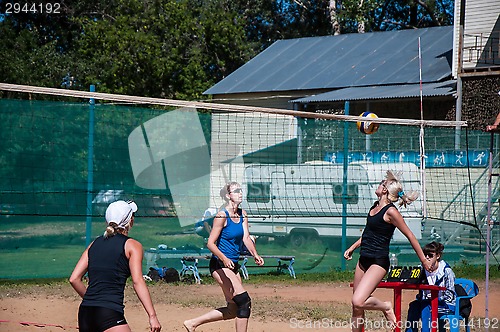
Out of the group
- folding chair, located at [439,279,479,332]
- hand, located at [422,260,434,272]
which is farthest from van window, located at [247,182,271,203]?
hand, located at [422,260,434,272]

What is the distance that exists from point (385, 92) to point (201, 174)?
9205 millimetres

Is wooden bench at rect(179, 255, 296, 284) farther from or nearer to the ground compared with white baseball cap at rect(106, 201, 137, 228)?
nearer to the ground

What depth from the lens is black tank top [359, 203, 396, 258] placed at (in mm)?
7277

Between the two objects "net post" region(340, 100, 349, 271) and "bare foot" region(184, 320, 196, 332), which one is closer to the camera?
"bare foot" region(184, 320, 196, 332)

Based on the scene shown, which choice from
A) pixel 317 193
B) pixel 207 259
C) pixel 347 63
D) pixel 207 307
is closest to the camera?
pixel 207 307

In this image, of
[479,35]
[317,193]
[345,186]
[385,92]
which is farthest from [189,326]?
[479,35]

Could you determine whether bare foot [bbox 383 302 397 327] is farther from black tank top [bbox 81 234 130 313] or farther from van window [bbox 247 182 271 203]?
van window [bbox 247 182 271 203]

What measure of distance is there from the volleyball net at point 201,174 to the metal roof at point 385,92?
499cm

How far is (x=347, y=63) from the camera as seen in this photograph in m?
24.8

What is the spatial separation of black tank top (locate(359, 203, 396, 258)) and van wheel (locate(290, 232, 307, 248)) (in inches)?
274

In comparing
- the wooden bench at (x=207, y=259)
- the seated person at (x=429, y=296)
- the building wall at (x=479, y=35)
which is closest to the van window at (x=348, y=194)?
the wooden bench at (x=207, y=259)

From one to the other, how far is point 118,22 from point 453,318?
22.7 meters

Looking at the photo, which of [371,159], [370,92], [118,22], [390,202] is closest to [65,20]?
[118,22]

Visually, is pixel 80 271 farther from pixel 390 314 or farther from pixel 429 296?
pixel 429 296
